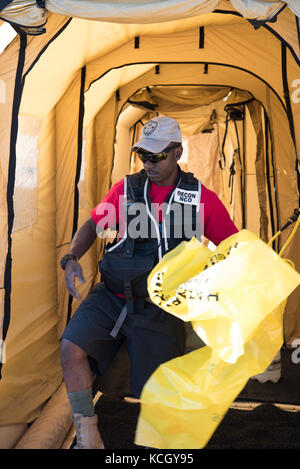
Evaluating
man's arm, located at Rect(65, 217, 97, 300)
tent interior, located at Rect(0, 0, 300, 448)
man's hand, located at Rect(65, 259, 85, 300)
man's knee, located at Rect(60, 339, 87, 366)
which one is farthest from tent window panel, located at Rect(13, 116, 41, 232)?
man's knee, located at Rect(60, 339, 87, 366)

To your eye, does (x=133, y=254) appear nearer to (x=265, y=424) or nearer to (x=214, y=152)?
(x=265, y=424)

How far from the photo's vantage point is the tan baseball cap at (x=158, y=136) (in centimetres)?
245

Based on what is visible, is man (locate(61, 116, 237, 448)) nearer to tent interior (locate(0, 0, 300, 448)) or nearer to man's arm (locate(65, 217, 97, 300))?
man's arm (locate(65, 217, 97, 300))

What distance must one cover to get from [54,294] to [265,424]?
1.76 metres

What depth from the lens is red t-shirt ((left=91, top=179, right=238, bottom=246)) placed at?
2.45m

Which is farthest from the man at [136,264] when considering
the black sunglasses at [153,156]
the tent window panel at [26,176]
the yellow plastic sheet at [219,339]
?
the tent window panel at [26,176]

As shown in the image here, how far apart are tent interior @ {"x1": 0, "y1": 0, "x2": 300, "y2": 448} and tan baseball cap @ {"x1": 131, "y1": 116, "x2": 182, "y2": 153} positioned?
51 cm

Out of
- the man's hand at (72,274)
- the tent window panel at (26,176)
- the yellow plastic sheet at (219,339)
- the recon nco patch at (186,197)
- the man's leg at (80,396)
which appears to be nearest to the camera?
the yellow plastic sheet at (219,339)

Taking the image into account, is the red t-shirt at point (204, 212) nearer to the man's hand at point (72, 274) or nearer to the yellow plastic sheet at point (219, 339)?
the man's hand at point (72, 274)

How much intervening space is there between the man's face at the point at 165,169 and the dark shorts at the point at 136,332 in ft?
2.09

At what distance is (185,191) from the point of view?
2445mm

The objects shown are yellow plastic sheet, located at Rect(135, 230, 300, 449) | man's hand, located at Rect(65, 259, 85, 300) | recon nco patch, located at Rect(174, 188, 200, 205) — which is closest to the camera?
yellow plastic sheet, located at Rect(135, 230, 300, 449)

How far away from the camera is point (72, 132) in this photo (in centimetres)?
374
